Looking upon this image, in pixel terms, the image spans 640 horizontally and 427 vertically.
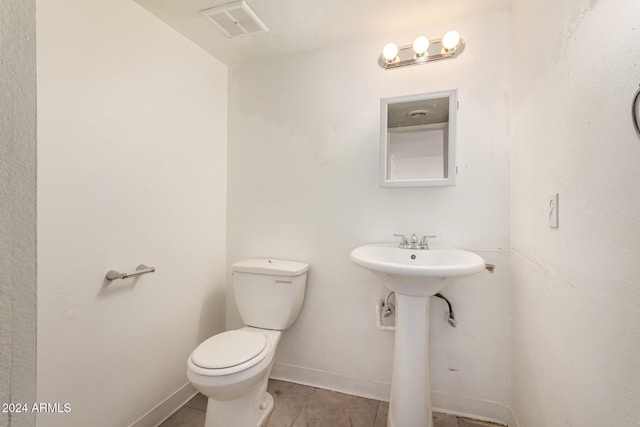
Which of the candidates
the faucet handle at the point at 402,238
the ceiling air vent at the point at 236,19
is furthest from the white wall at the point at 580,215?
the ceiling air vent at the point at 236,19

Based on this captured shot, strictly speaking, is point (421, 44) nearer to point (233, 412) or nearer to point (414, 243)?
point (414, 243)

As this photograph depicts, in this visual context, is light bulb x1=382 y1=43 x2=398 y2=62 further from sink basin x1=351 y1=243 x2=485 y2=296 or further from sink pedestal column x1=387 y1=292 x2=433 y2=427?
sink pedestal column x1=387 y1=292 x2=433 y2=427

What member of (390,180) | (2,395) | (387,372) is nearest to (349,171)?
(390,180)

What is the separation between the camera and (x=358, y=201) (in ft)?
5.12

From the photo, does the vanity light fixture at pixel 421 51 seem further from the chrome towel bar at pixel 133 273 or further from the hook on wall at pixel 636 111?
the chrome towel bar at pixel 133 273

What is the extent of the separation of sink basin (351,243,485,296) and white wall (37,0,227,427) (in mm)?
1014

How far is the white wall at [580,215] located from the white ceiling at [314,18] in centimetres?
38

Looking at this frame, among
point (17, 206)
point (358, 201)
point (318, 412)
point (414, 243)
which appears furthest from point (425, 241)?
point (17, 206)

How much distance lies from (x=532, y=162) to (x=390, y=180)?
A: 60 cm

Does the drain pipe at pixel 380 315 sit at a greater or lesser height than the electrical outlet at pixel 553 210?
lesser

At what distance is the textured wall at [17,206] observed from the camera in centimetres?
38

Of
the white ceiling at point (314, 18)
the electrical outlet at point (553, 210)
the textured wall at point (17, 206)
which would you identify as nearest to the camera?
the textured wall at point (17, 206)

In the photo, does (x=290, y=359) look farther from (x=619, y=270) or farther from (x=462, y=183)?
(x=619, y=270)

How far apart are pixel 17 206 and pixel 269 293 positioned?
123 centimetres
